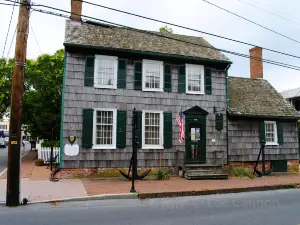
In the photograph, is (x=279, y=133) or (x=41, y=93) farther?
(x=41, y=93)

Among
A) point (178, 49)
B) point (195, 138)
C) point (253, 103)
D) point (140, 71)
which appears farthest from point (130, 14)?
point (253, 103)

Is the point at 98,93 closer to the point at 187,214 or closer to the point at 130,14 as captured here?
the point at 130,14

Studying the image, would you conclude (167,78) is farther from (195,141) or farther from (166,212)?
(166,212)

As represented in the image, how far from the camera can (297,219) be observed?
20.7ft

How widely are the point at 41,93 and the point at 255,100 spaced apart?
1596cm

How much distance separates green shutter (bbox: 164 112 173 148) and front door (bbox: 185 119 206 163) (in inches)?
36.9

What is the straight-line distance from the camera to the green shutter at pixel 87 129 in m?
12.2

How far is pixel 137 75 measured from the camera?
13336 millimetres

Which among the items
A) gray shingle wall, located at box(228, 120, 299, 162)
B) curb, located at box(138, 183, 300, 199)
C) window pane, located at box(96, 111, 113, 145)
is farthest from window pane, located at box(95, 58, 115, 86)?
gray shingle wall, located at box(228, 120, 299, 162)

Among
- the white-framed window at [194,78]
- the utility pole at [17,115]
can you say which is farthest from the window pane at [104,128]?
the utility pole at [17,115]

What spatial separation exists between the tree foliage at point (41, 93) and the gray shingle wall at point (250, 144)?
13.3 meters

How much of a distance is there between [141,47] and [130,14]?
14.3ft

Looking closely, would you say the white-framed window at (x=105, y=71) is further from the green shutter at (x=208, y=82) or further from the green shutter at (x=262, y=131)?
the green shutter at (x=262, y=131)

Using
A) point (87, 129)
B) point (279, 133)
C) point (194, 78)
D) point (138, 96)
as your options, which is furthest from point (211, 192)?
point (279, 133)
